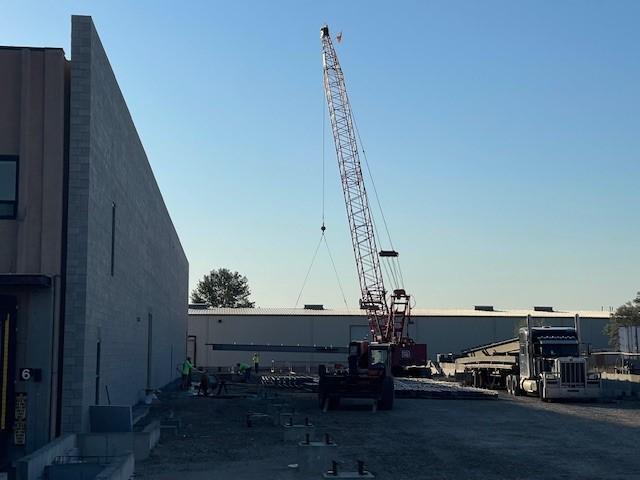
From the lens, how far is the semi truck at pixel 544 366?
35.4 metres

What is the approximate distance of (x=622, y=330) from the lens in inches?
1887

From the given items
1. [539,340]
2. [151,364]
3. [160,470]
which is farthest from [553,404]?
[160,470]

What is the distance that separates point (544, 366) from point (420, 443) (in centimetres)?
1911

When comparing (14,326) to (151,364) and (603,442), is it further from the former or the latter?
(151,364)

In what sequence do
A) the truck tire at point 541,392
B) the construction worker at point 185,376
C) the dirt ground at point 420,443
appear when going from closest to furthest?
the dirt ground at point 420,443, the truck tire at point 541,392, the construction worker at point 185,376

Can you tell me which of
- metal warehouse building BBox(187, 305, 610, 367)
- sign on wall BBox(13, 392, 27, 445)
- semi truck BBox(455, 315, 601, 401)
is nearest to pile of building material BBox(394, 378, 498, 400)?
semi truck BBox(455, 315, 601, 401)

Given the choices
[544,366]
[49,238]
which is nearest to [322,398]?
[544,366]

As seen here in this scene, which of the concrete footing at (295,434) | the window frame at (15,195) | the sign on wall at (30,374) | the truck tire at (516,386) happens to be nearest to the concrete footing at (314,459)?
the concrete footing at (295,434)

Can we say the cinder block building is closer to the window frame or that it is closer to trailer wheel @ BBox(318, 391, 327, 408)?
→ the window frame

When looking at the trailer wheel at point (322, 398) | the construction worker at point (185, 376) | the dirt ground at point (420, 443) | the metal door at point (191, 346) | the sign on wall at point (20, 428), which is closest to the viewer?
the dirt ground at point (420, 443)

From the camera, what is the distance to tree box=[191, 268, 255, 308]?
145m

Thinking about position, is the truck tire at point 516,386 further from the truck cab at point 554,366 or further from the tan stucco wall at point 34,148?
the tan stucco wall at point 34,148

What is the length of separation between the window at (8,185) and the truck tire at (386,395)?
1727 cm

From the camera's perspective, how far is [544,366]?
3762 centimetres
